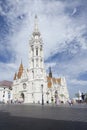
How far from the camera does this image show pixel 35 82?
8869cm

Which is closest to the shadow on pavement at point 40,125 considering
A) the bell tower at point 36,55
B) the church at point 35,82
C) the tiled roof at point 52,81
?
the church at point 35,82

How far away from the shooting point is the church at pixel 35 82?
8844cm

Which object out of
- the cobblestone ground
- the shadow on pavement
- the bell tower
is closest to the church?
the bell tower

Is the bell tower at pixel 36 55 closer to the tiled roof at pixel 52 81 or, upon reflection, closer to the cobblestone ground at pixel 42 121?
the tiled roof at pixel 52 81

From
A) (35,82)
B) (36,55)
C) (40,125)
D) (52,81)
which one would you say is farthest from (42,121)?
(52,81)

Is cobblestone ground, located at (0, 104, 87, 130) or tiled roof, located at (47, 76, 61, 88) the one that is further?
tiled roof, located at (47, 76, 61, 88)

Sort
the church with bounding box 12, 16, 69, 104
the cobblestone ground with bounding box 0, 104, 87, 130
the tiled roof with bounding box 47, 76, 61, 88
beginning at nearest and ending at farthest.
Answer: the cobblestone ground with bounding box 0, 104, 87, 130
the church with bounding box 12, 16, 69, 104
the tiled roof with bounding box 47, 76, 61, 88

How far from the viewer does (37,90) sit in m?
87.2

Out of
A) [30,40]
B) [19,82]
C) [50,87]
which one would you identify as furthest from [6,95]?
[30,40]

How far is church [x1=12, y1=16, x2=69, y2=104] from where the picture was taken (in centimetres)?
8844

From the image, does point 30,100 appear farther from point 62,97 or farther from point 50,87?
point 62,97

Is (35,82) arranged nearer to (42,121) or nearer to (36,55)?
(36,55)

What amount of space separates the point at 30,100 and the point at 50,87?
15.4 meters

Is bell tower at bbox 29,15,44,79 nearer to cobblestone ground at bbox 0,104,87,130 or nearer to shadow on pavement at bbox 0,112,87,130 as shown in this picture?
cobblestone ground at bbox 0,104,87,130
